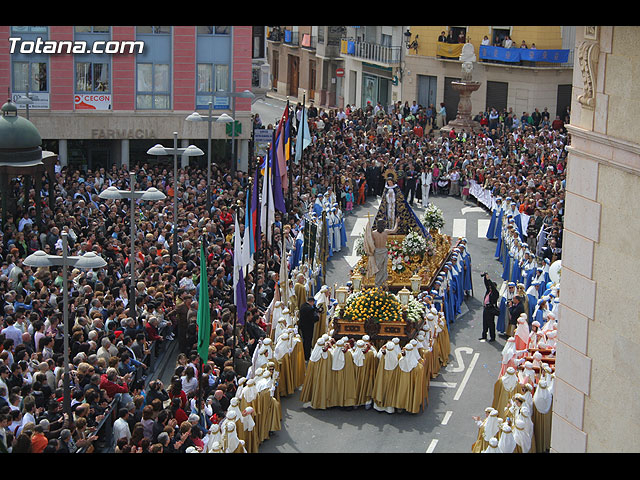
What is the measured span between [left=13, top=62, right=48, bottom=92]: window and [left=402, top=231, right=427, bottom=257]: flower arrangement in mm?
19107

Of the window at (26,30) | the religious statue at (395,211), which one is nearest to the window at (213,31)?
the window at (26,30)

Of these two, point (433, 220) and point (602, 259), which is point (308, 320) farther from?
point (602, 259)

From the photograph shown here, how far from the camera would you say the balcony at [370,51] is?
5497 cm

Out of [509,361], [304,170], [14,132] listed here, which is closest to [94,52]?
[304,170]

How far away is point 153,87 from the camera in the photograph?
39.6 meters

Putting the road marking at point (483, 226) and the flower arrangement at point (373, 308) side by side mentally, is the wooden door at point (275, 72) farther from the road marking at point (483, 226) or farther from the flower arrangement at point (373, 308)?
the flower arrangement at point (373, 308)

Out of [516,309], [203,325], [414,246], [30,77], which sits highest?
[30,77]

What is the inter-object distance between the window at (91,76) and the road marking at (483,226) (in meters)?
14.7

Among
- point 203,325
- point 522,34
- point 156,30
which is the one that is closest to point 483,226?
point 156,30

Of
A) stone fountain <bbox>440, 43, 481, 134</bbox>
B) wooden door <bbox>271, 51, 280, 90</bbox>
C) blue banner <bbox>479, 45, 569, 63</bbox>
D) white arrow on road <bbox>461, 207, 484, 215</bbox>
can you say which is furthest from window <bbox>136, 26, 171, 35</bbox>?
wooden door <bbox>271, 51, 280, 90</bbox>

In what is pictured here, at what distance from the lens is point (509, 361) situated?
62.9 feet
